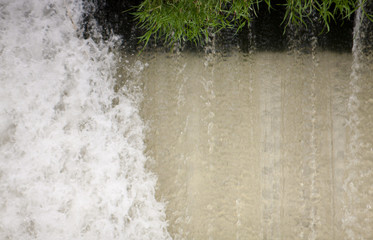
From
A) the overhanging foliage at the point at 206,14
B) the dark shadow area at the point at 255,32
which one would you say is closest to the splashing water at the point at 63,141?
the dark shadow area at the point at 255,32

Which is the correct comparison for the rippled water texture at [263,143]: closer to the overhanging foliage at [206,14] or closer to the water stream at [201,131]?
the water stream at [201,131]

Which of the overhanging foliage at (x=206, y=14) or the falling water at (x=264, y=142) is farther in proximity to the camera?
the falling water at (x=264, y=142)

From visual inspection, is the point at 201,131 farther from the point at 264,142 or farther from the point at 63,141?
the point at 63,141

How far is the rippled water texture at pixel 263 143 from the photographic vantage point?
51.2 inches

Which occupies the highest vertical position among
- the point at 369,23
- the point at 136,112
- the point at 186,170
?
the point at 369,23

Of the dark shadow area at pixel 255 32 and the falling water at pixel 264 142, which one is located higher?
the dark shadow area at pixel 255 32

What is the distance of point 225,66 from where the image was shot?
4.38 ft

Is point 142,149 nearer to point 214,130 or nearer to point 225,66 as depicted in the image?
point 214,130

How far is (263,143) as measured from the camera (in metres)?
1.32

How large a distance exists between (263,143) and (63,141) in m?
0.97

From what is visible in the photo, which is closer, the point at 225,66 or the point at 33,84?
the point at 33,84

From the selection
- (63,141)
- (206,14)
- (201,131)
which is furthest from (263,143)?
(63,141)

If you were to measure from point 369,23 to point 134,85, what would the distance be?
1.21m

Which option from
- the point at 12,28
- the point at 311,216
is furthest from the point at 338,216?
the point at 12,28
